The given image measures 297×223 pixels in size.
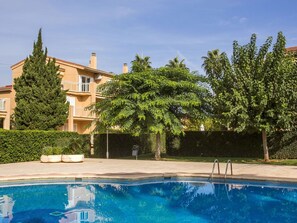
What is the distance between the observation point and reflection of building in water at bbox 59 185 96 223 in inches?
359

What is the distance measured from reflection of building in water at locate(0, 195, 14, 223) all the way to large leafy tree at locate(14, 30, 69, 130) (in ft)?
49.5

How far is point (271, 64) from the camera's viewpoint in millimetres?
20719

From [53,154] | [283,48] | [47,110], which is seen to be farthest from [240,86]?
[47,110]

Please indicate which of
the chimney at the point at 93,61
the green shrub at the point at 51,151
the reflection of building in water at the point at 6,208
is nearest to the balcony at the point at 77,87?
the chimney at the point at 93,61

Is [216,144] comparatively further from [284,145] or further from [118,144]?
[118,144]

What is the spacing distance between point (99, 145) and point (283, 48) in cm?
1588

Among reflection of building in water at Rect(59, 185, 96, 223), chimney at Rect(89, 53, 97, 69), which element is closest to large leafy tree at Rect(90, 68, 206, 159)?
reflection of building in water at Rect(59, 185, 96, 223)

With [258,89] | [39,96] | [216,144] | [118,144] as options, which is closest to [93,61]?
[39,96]

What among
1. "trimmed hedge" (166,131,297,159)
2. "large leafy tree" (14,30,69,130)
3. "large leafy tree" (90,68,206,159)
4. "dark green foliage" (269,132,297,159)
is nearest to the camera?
"large leafy tree" (90,68,206,159)

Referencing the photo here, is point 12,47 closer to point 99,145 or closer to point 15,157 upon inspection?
point 15,157

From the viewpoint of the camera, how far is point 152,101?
21.9m

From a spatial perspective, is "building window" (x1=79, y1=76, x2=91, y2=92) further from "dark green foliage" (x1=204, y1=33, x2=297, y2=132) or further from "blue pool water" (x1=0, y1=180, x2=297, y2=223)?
"blue pool water" (x1=0, y1=180, x2=297, y2=223)

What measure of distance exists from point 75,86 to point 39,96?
1125cm

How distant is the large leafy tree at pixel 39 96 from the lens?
1035 inches
